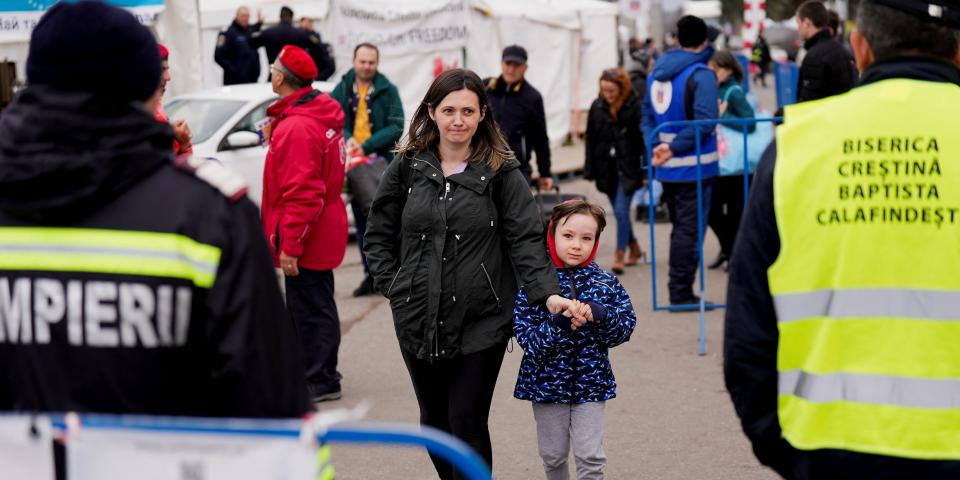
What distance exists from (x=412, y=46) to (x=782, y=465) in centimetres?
1620

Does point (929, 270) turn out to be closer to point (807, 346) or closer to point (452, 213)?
point (807, 346)

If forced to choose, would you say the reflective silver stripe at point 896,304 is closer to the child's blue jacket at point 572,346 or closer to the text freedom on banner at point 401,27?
the child's blue jacket at point 572,346

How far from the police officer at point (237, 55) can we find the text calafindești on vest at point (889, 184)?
15766 millimetres

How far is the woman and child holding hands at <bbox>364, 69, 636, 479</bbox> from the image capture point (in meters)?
5.04

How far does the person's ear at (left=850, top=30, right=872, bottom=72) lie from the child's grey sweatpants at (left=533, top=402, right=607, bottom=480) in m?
2.30

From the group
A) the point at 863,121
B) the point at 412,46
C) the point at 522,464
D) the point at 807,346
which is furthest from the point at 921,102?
the point at 412,46

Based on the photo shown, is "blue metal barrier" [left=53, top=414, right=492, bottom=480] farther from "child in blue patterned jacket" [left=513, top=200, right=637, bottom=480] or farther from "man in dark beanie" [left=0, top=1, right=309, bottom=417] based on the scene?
"child in blue patterned jacket" [left=513, top=200, right=637, bottom=480]

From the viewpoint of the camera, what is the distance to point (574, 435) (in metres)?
5.08

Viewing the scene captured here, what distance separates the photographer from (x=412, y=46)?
1881 centimetres

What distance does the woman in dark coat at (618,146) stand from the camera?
11727 millimetres

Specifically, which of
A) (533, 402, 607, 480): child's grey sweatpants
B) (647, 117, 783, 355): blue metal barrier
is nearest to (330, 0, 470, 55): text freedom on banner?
(647, 117, 783, 355): blue metal barrier

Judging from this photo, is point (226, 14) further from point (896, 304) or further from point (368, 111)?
point (896, 304)

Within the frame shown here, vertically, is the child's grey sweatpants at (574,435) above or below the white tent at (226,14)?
below

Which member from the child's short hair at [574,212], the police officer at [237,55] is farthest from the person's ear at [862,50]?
the police officer at [237,55]
